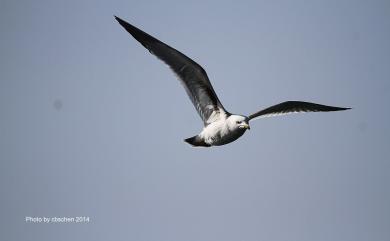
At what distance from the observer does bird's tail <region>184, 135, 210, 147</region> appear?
11747mm

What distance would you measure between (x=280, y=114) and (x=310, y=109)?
1128mm

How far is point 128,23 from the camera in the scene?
11.3 metres

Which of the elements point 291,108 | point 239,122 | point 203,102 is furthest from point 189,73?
point 291,108

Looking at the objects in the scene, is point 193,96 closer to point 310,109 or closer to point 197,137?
point 197,137

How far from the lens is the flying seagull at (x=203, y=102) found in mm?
11047

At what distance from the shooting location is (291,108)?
493 inches

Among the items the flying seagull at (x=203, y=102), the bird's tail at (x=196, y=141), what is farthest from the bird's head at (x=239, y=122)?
the bird's tail at (x=196, y=141)

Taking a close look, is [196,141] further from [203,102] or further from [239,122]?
[239,122]

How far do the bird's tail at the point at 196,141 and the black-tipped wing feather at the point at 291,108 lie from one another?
4.18ft

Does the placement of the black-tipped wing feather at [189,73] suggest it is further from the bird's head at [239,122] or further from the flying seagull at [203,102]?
the bird's head at [239,122]

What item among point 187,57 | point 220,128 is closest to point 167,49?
point 187,57

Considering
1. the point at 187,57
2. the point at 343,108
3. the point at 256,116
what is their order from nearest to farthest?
1. the point at 187,57
2. the point at 256,116
3. the point at 343,108

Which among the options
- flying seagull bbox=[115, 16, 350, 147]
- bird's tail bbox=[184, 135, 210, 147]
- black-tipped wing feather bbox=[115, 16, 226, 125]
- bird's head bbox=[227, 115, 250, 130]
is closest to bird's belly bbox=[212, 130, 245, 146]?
flying seagull bbox=[115, 16, 350, 147]

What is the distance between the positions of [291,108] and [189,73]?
9.59 ft
